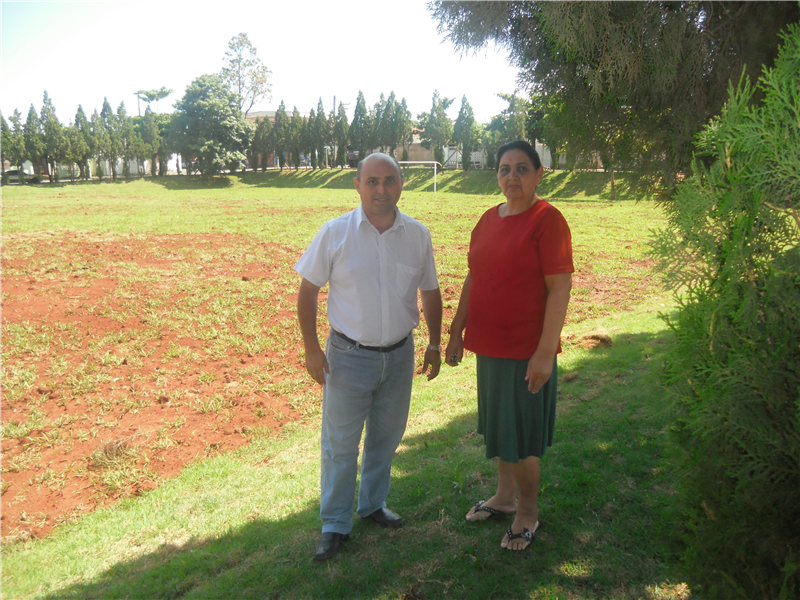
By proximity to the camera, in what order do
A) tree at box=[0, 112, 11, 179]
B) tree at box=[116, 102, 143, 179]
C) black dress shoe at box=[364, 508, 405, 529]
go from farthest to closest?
tree at box=[116, 102, 143, 179] → tree at box=[0, 112, 11, 179] → black dress shoe at box=[364, 508, 405, 529]

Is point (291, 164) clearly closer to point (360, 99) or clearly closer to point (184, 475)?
point (360, 99)

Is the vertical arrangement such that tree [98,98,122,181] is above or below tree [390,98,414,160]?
below

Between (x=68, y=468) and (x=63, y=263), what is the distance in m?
7.68

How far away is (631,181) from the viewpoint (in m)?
4.68

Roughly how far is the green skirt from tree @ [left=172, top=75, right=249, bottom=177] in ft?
151

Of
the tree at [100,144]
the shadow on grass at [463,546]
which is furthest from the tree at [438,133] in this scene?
the shadow on grass at [463,546]

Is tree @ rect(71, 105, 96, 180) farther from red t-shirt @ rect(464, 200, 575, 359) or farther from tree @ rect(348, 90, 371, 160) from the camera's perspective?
red t-shirt @ rect(464, 200, 575, 359)

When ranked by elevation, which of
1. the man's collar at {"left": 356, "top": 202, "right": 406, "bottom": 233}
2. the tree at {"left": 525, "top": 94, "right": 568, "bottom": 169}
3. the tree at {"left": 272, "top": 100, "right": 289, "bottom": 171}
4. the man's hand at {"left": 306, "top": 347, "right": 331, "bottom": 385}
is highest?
the tree at {"left": 272, "top": 100, "right": 289, "bottom": 171}

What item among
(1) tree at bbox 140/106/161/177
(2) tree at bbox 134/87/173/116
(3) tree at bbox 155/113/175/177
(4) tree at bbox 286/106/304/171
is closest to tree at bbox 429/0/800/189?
(4) tree at bbox 286/106/304/171

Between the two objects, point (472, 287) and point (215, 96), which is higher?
point (215, 96)

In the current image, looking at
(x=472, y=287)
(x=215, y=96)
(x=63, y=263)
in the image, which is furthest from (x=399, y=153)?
(x=472, y=287)

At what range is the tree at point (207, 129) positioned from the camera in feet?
149

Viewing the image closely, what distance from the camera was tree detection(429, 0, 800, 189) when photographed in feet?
11.9

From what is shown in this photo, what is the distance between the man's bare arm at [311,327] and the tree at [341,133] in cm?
5076
